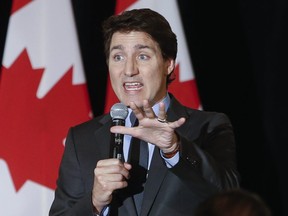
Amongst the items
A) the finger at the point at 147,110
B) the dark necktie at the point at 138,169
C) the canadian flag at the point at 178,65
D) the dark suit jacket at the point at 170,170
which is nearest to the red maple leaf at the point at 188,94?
the canadian flag at the point at 178,65

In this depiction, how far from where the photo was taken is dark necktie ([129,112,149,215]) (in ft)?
6.49

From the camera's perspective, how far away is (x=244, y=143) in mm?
2910

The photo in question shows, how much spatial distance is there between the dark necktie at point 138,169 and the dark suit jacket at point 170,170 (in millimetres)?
30

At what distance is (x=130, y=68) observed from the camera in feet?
6.81

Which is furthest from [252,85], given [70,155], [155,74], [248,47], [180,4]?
[70,155]

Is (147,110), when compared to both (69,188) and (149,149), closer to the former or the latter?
(149,149)

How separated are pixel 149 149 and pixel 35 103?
1065 millimetres

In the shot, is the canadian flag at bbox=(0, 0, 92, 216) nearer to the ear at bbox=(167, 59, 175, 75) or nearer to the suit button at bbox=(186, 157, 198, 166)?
the ear at bbox=(167, 59, 175, 75)

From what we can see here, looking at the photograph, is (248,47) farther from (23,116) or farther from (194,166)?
(194,166)

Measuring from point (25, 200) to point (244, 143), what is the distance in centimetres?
97

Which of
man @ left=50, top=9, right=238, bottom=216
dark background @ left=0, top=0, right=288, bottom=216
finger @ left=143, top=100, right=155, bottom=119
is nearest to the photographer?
finger @ left=143, top=100, right=155, bottom=119

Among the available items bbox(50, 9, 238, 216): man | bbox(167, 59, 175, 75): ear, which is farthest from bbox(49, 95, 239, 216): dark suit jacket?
bbox(167, 59, 175, 75): ear

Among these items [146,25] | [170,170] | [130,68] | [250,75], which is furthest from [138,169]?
[250,75]

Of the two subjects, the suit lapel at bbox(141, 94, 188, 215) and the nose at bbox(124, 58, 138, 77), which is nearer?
the suit lapel at bbox(141, 94, 188, 215)
